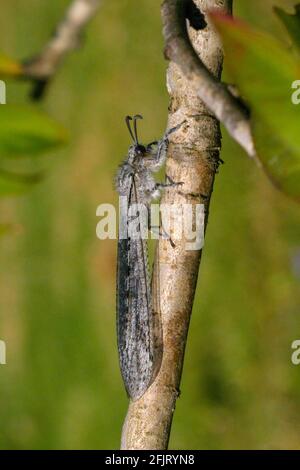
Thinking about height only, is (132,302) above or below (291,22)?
below

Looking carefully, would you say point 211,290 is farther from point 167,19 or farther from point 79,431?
point 167,19

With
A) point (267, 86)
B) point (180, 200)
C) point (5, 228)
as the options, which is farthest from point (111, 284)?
point (267, 86)

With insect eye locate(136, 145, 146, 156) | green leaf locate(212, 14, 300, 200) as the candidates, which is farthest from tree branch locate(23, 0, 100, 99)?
insect eye locate(136, 145, 146, 156)

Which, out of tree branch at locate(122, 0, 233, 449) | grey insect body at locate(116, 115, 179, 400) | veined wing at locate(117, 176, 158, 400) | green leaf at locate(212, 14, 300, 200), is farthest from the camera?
grey insect body at locate(116, 115, 179, 400)

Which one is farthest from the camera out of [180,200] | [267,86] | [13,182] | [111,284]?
[111,284]

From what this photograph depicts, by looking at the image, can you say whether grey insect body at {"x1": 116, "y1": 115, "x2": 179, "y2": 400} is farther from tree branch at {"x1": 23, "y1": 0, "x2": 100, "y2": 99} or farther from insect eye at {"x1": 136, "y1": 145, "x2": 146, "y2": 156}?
tree branch at {"x1": 23, "y1": 0, "x2": 100, "y2": 99}

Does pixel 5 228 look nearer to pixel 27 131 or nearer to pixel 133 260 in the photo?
pixel 27 131
